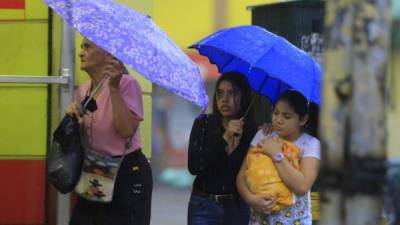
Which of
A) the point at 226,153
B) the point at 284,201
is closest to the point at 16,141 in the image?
the point at 226,153

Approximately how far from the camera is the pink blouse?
404 centimetres

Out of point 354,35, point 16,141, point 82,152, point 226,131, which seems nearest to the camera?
point 354,35

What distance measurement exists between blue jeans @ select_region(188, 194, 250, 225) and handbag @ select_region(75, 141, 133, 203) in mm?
568

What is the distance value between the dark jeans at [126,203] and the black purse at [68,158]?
23cm

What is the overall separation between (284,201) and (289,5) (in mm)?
2067

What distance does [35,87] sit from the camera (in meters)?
4.95

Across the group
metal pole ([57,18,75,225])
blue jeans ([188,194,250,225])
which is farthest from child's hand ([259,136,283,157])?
metal pole ([57,18,75,225])

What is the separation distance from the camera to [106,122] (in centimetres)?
404

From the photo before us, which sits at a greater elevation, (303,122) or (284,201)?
(303,122)

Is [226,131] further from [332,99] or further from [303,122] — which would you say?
[332,99]

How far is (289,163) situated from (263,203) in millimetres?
265

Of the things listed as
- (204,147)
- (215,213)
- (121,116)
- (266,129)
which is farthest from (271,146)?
(121,116)

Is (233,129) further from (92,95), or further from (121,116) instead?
(92,95)

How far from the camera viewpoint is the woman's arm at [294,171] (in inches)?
158
